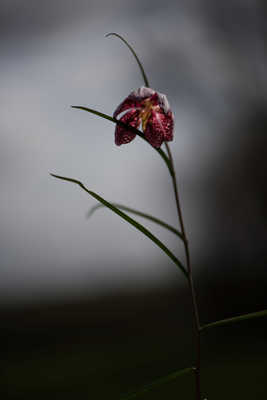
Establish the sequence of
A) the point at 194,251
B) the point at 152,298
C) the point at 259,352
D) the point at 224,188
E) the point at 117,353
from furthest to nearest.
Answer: the point at 152,298 < the point at 194,251 < the point at 224,188 < the point at 117,353 < the point at 259,352

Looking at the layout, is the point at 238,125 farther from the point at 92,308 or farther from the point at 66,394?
the point at 92,308

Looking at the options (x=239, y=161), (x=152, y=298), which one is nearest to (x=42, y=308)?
(x=152, y=298)

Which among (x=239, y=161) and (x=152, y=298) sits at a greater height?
(x=239, y=161)

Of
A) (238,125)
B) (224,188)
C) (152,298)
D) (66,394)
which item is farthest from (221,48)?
(152,298)

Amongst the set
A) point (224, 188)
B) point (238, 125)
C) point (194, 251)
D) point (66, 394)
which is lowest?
point (66, 394)

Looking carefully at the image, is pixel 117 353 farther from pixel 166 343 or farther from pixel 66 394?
pixel 66 394

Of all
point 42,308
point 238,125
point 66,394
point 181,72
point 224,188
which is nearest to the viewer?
point 66,394

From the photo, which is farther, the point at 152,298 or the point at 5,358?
the point at 152,298
